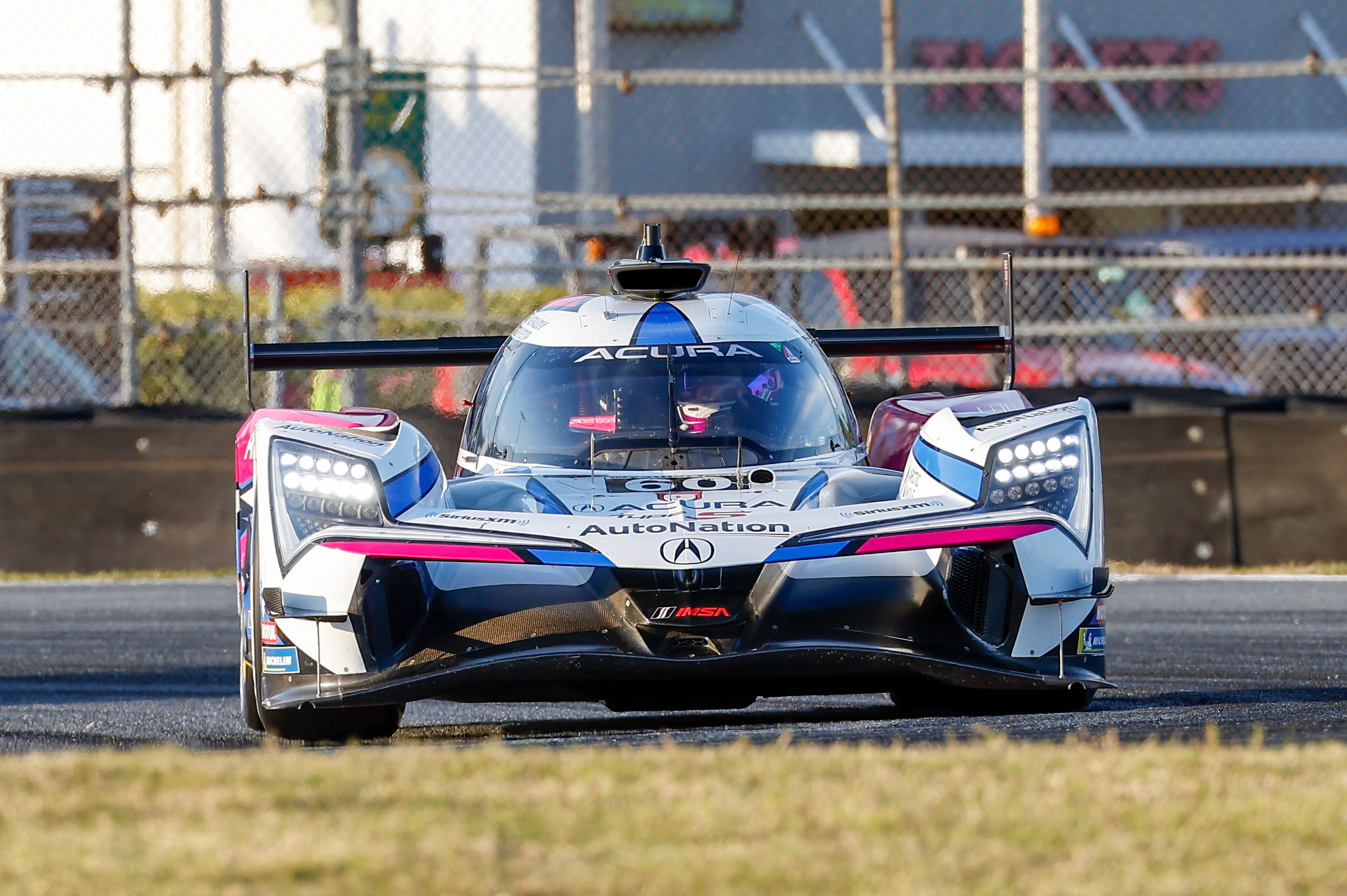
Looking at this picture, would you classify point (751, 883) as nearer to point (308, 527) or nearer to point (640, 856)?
point (640, 856)

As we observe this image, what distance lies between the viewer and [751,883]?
127 inches

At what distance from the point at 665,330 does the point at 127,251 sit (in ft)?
18.7

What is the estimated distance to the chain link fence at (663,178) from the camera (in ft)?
39.2

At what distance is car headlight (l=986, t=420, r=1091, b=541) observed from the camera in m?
5.68

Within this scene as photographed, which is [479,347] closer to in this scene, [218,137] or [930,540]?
[930,540]

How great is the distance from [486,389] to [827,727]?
1.95m

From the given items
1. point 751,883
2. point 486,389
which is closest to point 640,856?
point 751,883

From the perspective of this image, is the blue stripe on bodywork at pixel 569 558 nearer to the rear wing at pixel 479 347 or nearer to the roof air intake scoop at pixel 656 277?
the rear wing at pixel 479 347

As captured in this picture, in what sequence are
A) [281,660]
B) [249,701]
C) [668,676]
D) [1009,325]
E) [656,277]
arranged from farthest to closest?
[656,277] → [1009,325] → [249,701] → [281,660] → [668,676]

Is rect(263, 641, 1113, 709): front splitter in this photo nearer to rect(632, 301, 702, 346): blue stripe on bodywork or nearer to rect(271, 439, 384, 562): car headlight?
rect(271, 439, 384, 562): car headlight

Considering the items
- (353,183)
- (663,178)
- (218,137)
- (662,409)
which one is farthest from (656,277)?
(663,178)

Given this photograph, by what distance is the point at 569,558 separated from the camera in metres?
5.32

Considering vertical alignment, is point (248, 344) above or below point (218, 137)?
below

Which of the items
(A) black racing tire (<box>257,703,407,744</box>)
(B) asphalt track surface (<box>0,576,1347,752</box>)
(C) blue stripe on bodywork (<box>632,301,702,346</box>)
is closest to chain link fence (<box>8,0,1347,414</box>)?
(C) blue stripe on bodywork (<box>632,301,702,346</box>)
